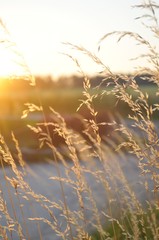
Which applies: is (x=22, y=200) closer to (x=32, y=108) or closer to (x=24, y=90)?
(x=32, y=108)

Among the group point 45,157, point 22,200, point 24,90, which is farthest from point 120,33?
point 24,90

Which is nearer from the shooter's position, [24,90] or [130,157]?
[130,157]

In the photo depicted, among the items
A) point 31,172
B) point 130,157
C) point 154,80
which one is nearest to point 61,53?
point 154,80

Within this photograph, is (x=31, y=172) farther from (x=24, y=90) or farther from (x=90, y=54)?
(x=24, y=90)

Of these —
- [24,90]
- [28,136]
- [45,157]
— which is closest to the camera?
[45,157]

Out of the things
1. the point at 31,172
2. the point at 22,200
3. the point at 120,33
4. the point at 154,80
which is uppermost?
the point at 120,33

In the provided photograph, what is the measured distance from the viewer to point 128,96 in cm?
245

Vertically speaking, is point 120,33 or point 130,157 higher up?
point 120,33

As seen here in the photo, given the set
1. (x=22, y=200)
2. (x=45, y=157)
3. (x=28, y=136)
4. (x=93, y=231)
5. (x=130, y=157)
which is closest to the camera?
(x=93, y=231)

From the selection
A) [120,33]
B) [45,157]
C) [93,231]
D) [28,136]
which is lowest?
[28,136]

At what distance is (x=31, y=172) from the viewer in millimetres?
9914

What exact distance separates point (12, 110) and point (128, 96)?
26.8 metres

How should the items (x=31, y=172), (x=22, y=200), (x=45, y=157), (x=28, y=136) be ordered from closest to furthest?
(x=22, y=200)
(x=31, y=172)
(x=45, y=157)
(x=28, y=136)

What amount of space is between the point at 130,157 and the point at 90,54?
8729 millimetres
